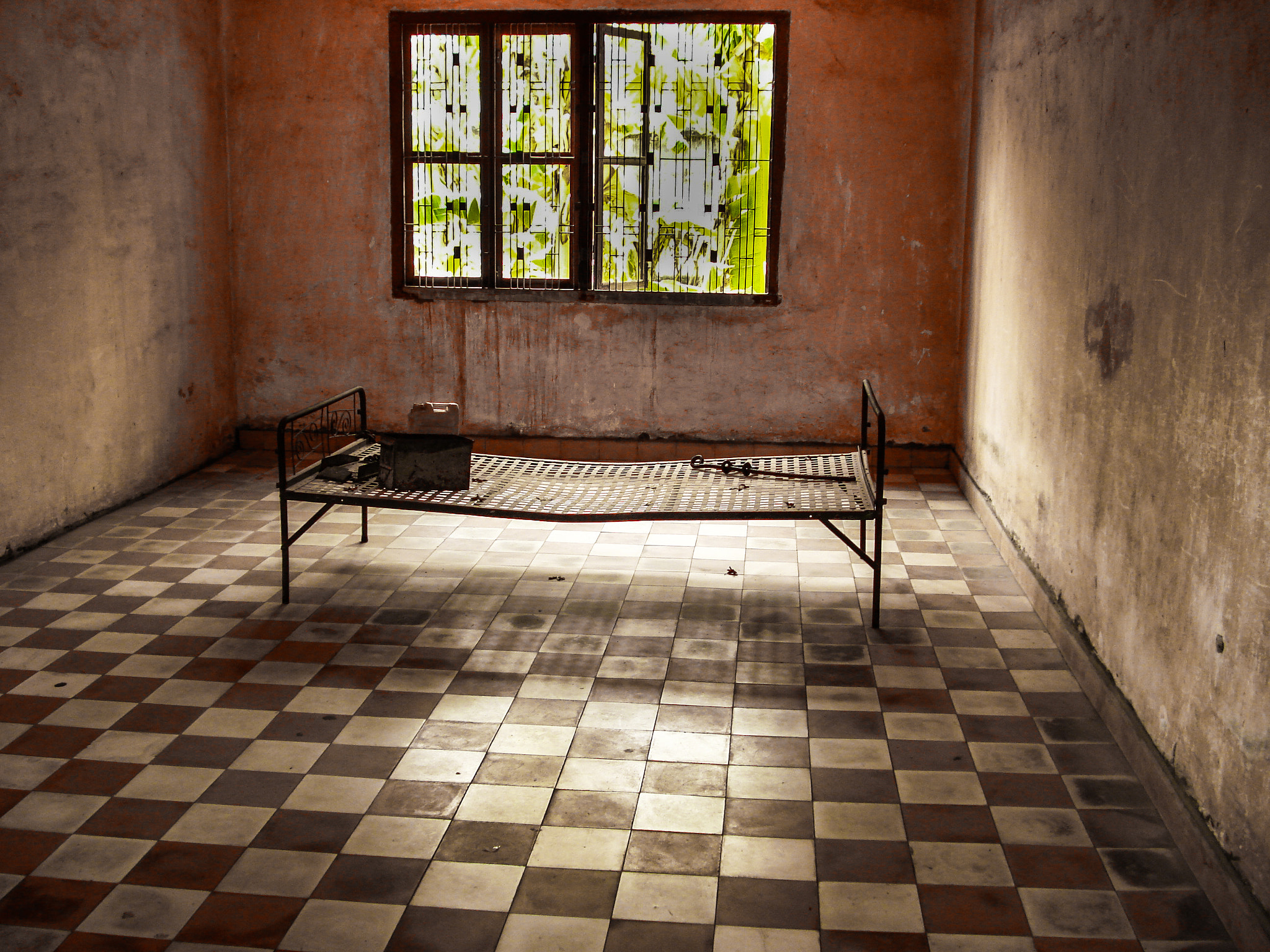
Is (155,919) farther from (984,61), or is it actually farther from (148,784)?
(984,61)

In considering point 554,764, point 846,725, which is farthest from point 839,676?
point 554,764

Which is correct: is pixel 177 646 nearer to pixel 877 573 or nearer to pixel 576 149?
pixel 877 573

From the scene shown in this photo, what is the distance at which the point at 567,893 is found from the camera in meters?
2.88

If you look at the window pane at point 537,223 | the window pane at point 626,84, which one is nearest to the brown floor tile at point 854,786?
the window pane at point 537,223

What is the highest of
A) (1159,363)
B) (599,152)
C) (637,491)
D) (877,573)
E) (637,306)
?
(599,152)

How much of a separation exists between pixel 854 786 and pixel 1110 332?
72.9 inches

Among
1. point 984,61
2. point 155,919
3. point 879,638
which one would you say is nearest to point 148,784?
point 155,919

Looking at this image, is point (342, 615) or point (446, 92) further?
point (446, 92)

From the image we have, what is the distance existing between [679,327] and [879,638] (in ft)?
11.2

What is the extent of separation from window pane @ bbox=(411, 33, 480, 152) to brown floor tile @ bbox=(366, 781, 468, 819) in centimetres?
510

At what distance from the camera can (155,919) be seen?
2.75 m

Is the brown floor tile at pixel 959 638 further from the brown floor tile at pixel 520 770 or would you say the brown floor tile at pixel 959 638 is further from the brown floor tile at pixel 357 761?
the brown floor tile at pixel 357 761

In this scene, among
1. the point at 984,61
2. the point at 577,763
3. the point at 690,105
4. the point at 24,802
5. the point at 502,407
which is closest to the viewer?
the point at 24,802

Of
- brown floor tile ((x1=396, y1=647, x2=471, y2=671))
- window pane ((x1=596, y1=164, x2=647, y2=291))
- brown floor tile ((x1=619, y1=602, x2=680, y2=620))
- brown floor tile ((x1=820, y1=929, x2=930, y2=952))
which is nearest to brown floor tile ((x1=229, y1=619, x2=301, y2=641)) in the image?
brown floor tile ((x1=396, y1=647, x2=471, y2=671))
